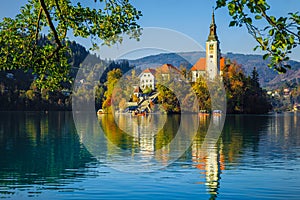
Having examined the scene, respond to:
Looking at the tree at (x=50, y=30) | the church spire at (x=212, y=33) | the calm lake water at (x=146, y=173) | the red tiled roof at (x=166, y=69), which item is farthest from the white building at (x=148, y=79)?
the tree at (x=50, y=30)

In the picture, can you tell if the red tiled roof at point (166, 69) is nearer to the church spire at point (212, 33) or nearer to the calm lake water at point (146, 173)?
the church spire at point (212, 33)

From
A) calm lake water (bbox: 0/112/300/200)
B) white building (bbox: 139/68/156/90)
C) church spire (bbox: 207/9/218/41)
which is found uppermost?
church spire (bbox: 207/9/218/41)

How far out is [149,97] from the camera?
102625 millimetres

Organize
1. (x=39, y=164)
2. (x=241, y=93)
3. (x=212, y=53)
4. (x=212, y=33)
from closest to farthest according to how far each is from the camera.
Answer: (x=39, y=164) < (x=241, y=93) < (x=212, y=53) < (x=212, y=33)

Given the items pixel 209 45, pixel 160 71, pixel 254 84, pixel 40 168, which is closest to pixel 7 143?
pixel 40 168

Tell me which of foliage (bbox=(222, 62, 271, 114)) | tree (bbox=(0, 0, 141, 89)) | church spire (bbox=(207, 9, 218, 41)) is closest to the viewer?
tree (bbox=(0, 0, 141, 89))

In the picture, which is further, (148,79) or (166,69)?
(148,79)

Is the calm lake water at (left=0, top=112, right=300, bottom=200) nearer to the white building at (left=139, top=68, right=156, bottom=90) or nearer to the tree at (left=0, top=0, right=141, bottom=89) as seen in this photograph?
the tree at (left=0, top=0, right=141, bottom=89)

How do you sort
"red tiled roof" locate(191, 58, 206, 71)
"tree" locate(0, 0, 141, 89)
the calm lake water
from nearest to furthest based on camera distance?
"tree" locate(0, 0, 141, 89)
the calm lake water
"red tiled roof" locate(191, 58, 206, 71)

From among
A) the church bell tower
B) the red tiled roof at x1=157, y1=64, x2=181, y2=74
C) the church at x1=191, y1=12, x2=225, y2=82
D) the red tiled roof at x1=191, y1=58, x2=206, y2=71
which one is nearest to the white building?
the red tiled roof at x1=157, y1=64, x2=181, y2=74

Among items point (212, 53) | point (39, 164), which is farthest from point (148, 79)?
point (39, 164)

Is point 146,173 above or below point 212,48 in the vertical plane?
below

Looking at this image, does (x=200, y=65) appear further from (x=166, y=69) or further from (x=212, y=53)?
(x=166, y=69)

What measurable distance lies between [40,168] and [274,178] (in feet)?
31.6
